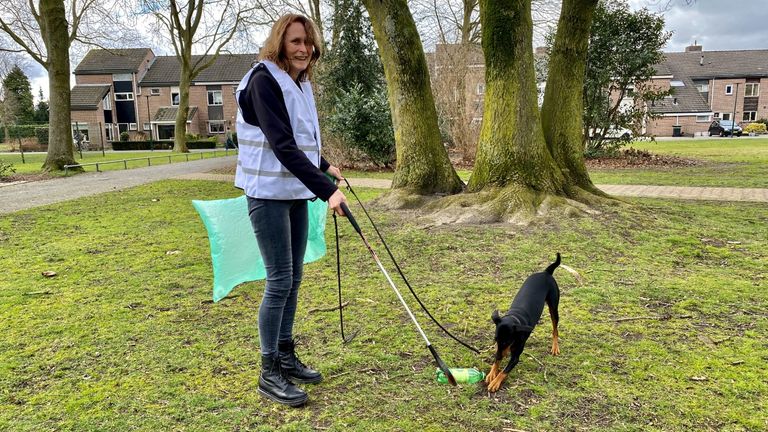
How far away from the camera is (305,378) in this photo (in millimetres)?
3043

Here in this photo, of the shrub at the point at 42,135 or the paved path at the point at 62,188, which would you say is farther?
the shrub at the point at 42,135

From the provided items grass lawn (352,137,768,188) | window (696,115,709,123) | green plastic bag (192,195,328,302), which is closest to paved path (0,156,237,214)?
grass lawn (352,137,768,188)

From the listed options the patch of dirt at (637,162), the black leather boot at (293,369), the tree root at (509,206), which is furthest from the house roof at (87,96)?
the black leather boot at (293,369)

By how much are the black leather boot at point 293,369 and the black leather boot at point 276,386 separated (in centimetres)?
14

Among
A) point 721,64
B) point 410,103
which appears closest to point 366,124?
point 410,103

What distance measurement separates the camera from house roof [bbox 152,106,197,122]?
173ft

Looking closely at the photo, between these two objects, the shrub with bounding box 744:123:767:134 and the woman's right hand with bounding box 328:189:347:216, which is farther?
the shrub with bounding box 744:123:767:134

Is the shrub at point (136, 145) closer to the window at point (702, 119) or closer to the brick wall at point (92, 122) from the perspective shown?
→ the brick wall at point (92, 122)

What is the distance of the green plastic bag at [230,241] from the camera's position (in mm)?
3410

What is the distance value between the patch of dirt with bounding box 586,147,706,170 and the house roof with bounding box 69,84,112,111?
157 feet

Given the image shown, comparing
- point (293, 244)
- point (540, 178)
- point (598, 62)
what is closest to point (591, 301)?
point (293, 244)

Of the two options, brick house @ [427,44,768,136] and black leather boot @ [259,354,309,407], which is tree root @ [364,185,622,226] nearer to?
black leather boot @ [259,354,309,407]

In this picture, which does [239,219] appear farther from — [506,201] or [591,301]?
[506,201]

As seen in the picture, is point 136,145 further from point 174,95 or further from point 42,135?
point 174,95
